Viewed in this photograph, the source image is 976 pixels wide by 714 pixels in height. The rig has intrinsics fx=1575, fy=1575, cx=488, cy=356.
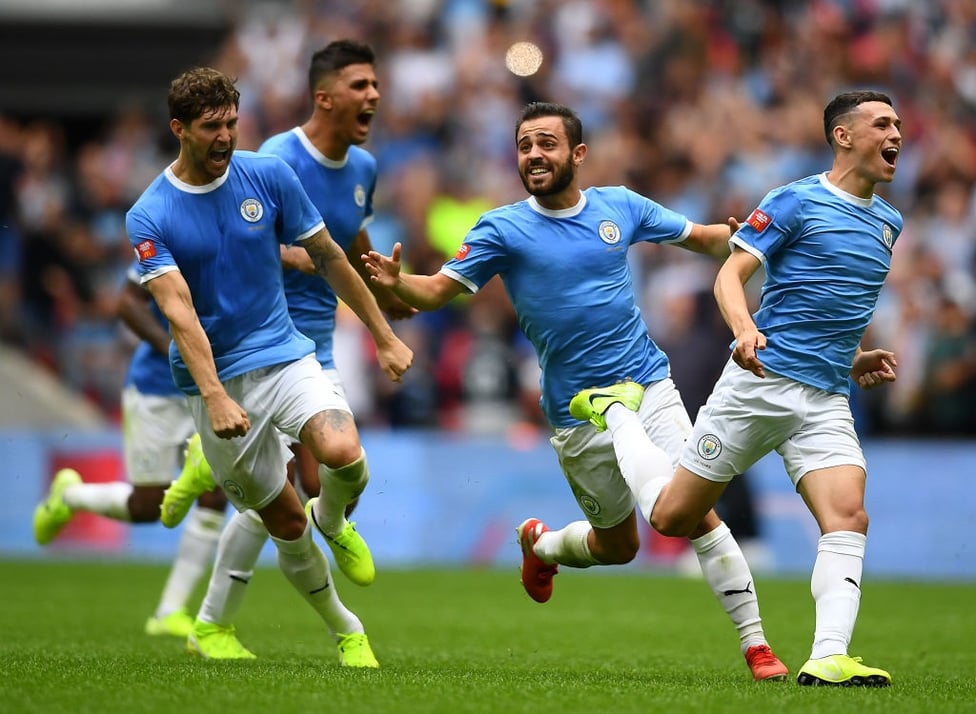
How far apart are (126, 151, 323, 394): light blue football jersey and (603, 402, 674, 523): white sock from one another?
5.22 feet

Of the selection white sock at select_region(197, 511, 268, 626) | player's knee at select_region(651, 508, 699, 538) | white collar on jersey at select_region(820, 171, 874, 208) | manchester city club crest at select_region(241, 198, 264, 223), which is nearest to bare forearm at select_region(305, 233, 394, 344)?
manchester city club crest at select_region(241, 198, 264, 223)

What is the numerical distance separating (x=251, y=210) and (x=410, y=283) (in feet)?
2.79

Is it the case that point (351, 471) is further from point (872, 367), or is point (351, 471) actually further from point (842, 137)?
point (842, 137)

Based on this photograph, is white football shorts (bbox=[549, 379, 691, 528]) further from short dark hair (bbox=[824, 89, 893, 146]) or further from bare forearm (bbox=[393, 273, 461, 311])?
short dark hair (bbox=[824, 89, 893, 146])

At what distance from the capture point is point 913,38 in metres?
18.0

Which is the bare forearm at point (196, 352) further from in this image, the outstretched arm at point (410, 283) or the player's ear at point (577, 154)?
the player's ear at point (577, 154)

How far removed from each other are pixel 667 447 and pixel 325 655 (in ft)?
7.61

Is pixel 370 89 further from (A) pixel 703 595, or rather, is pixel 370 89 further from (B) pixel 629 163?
(B) pixel 629 163

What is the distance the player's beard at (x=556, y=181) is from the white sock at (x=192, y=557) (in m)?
3.86

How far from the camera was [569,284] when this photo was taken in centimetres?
789

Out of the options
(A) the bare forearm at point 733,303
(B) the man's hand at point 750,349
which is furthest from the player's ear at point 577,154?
(B) the man's hand at point 750,349

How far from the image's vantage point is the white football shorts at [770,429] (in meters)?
7.29

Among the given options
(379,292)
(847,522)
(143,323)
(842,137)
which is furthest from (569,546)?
(143,323)

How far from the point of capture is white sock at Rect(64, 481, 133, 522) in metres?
10.7
